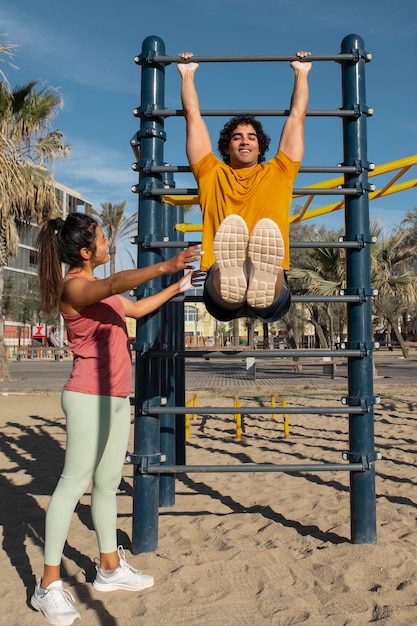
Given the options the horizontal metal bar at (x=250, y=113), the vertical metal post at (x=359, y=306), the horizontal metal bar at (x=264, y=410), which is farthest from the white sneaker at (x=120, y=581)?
the horizontal metal bar at (x=250, y=113)

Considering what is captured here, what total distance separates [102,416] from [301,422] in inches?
223

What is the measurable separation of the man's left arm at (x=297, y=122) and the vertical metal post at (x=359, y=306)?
36 centimetres

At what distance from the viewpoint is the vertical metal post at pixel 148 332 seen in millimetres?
2699

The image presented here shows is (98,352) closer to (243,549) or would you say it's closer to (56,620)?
(56,620)

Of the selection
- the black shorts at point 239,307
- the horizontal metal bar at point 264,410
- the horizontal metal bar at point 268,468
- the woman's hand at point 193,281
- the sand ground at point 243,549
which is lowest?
the sand ground at point 243,549

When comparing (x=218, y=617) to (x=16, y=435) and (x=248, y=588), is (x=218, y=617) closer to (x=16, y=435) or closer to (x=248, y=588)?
(x=248, y=588)

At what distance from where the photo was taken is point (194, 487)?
13.6 ft

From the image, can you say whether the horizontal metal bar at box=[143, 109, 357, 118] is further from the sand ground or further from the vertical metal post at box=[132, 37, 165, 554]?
the sand ground

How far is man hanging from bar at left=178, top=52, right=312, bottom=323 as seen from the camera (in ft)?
6.96

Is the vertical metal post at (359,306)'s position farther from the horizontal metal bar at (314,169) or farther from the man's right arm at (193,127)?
the man's right arm at (193,127)

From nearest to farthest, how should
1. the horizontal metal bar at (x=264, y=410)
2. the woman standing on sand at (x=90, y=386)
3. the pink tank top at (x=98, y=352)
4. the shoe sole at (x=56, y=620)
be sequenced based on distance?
1. the shoe sole at (x=56, y=620)
2. the woman standing on sand at (x=90, y=386)
3. the pink tank top at (x=98, y=352)
4. the horizontal metal bar at (x=264, y=410)

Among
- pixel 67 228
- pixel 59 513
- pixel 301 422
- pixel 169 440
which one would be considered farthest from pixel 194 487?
pixel 301 422

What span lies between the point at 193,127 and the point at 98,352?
3.80 feet

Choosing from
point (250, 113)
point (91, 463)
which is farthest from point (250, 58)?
point (91, 463)
